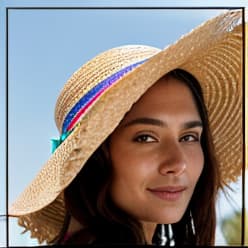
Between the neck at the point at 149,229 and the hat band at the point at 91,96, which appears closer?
the hat band at the point at 91,96

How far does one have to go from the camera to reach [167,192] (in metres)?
0.89

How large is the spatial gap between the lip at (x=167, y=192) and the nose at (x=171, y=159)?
30 millimetres

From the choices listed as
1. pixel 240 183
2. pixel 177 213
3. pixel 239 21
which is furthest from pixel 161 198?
pixel 239 21

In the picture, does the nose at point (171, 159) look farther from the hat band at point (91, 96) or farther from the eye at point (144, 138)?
the hat band at point (91, 96)

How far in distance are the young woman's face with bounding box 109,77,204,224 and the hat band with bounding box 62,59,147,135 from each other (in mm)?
62

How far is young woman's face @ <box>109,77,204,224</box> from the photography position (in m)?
0.85

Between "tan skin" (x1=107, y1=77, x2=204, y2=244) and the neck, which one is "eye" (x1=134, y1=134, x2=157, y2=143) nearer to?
"tan skin" (x1=107, y1=77, x2=204, y2=244)

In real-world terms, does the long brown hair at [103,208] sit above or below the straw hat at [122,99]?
below

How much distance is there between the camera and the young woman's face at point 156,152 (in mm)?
847

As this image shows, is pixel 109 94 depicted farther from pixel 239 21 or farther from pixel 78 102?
pixel 239 21

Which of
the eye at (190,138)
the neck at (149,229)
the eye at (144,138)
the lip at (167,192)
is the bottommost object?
the neck at (149,229)

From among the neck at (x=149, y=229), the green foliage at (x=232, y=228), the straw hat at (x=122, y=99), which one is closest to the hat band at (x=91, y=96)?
the straw hat at (x=122, y=99)

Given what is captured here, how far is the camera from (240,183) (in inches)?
38.0

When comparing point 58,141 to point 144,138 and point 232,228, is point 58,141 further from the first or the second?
point 232,228
